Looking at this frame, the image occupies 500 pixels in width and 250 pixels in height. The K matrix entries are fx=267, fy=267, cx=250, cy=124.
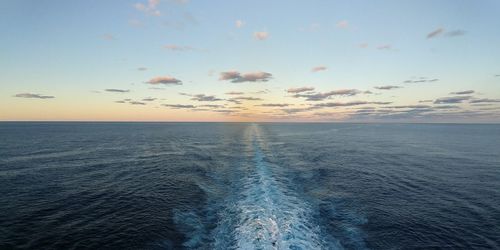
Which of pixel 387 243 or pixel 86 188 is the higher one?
pixel 86 188

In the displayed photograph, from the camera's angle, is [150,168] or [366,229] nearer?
[366,229]

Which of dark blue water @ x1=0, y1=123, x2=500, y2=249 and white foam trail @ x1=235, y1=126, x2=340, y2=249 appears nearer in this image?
white foam trail @ x1=235, y1=126, x2=340, y2=249

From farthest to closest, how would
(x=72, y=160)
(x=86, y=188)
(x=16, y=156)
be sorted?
(x=16, y=156)
(x=72, y=160)
(x=86, y=188)

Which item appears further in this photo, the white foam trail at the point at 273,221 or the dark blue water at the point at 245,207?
the dark blue water at the point at 245,207

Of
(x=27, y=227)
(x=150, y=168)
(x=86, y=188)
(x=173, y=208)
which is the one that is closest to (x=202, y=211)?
(x=173, y=208)

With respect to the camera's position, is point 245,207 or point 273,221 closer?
point 273,221

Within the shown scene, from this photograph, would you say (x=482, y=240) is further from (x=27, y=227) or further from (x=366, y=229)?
(x=27, y=227)

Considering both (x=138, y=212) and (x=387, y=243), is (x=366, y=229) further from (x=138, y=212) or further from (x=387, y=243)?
(x=138, y=212)

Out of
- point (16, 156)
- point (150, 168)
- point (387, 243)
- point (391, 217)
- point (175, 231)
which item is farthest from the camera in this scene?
point (16, 156)

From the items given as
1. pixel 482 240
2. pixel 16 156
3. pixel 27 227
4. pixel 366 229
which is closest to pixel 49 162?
pixel 16 156
